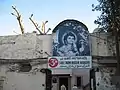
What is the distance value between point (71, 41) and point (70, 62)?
1.77m

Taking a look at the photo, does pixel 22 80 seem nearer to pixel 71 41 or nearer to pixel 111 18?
pixel 71 41

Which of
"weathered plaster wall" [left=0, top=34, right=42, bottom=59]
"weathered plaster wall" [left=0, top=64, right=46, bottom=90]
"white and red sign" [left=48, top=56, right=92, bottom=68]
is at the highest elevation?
"weathered plaster wall" [left=0, top=34, right=42, bottom=59]

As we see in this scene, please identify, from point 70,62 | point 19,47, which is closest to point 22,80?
point 19,47

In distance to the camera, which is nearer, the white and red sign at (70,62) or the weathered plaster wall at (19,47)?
the white and red sign at (70,62)

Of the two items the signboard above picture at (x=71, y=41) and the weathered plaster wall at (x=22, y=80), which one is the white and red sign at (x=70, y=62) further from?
the weathered plaster wall at (x=22, y=80)

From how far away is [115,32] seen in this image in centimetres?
2219

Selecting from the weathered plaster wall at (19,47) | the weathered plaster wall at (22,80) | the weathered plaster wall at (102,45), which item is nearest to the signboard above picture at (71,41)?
the weathered plaster wall at (102,45)

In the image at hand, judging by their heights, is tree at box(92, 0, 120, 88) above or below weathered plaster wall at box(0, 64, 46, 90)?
above

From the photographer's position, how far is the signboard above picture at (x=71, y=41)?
77.7 ft

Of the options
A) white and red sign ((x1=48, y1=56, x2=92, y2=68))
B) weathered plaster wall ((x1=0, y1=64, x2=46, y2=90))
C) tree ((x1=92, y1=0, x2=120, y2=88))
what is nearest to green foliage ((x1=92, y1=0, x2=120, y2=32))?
tree ((x1=92, y1=0, x2=120, y2=88))

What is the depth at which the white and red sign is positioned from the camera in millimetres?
23438

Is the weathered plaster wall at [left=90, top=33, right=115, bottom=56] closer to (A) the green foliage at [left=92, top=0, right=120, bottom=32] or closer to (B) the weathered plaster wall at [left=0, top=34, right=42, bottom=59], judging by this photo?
(A) the green foliage at [left=92, top=0, right=120, bottom=32]

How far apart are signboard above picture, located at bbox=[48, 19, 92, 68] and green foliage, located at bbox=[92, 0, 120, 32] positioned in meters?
1.78

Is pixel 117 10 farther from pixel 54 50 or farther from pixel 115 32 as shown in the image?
pixel 54 50
